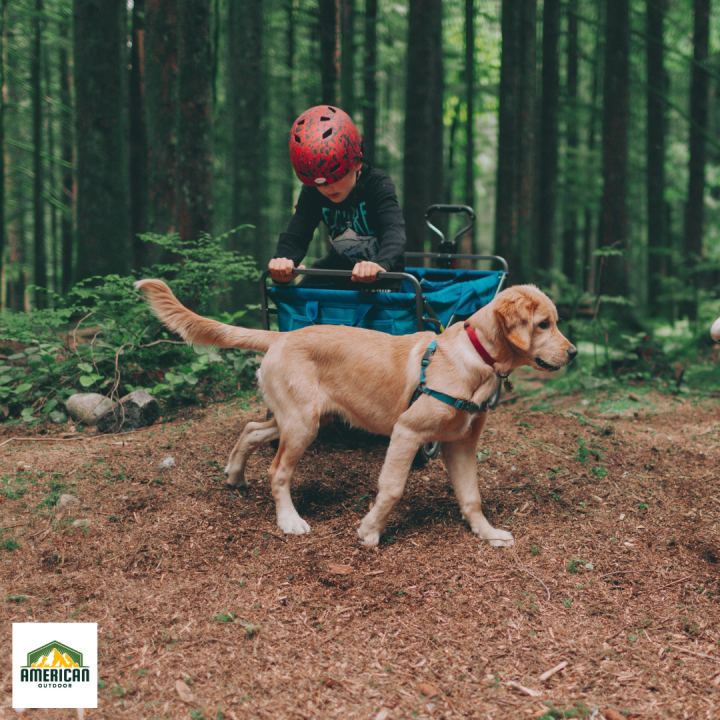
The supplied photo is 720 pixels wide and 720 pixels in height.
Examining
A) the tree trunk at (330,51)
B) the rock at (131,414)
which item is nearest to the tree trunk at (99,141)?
the rock at (131,414)

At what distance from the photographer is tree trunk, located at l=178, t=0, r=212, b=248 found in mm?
7539

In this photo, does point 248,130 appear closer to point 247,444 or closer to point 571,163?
point 247,444

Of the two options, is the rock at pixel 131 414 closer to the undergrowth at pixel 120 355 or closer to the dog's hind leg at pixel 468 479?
the undergrowth at pixel 120 355

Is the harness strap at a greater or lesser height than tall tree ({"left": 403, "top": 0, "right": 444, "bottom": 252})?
lesser

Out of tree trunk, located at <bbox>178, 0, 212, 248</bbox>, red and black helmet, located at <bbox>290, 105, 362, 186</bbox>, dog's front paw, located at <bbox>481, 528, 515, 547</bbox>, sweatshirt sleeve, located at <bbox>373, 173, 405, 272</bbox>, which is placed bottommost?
dog's front paw, located at <bbox>481, 528, 515, 547</bbox>

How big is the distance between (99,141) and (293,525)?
24.8 ft

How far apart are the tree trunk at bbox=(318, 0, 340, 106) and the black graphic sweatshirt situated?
717cm

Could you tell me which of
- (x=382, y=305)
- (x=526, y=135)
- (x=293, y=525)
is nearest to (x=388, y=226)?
(x=382, y=305)

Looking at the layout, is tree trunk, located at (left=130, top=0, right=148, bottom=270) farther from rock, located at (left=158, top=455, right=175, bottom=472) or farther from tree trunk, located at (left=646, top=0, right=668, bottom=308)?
tree trunk, located at (left=646, top=0, right=668, bottom=308)

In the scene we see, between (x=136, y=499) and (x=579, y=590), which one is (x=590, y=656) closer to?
(x=579, y=590)

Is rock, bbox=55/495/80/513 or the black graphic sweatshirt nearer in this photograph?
rock, bbox=55/495/80/513

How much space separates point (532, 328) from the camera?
3.29 m

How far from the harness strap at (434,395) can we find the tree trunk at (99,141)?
6594mm

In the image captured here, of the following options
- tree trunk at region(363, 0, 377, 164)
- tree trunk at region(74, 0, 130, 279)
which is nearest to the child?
tree trunk at region(74, 0, 130, 279)
